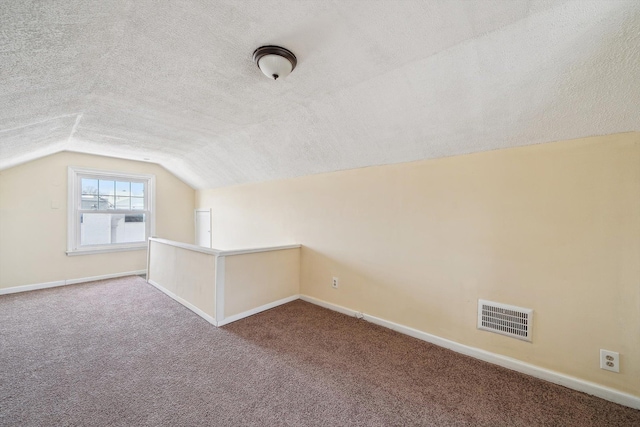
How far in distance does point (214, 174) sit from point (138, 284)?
226 centimetres

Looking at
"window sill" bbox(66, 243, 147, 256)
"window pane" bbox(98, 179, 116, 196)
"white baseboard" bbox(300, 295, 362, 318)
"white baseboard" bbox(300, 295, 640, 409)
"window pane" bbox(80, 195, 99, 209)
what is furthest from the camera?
"window pane" bbox(98, 179, 116, 196)

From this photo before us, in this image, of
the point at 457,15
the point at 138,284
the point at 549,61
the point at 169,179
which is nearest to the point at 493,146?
the point at 549,61

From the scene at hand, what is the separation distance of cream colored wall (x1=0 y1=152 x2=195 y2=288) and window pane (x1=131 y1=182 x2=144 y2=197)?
0.30m

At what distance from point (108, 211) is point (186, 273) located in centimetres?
271

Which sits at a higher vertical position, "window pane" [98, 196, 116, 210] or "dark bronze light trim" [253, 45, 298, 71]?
"dark bronze light trim" [253, 45, 298, 71]

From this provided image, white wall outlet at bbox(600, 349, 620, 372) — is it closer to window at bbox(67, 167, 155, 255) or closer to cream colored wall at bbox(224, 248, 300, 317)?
cream colored wall at bbox(224, 248, 300, 317)

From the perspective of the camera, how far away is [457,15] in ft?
4.37

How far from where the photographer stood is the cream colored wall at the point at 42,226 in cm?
375

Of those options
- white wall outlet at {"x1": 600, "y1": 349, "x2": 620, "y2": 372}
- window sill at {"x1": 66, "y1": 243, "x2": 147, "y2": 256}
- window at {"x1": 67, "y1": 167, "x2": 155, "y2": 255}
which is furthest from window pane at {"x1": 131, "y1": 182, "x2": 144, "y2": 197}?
white wall outlet at {"x1": 600, "y1": 349, "x2": 620, "y2": 372}

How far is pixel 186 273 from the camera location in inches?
130

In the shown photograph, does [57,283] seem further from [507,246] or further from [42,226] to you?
[507,246]

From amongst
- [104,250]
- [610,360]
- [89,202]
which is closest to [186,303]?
[104,250]

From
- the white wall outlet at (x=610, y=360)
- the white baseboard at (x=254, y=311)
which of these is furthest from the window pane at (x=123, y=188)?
the white wall outlet at (x=610, y=360)

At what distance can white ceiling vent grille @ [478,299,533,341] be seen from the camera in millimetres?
1984
